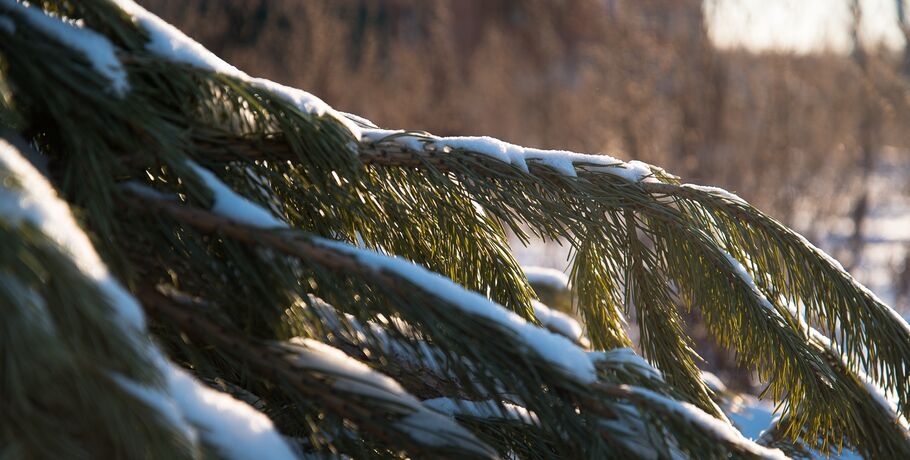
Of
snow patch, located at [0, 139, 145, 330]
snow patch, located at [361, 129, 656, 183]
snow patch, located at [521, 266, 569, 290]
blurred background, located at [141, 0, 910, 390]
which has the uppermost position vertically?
blurred background, located at [141, 0, 910, 390]

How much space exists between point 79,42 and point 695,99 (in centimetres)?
521

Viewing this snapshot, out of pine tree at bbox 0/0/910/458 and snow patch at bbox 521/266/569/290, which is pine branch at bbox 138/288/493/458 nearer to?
pine tree at bbox 0/0/910/458

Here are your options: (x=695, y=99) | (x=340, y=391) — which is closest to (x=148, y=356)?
(x=340, y=391)

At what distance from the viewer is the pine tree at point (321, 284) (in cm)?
57

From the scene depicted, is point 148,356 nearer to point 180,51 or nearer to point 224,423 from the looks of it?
point 224,423

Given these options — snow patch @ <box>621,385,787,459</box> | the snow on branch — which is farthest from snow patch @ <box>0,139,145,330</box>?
snow patch @ <box>621,385,787,459</box>

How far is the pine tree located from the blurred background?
3220 mm

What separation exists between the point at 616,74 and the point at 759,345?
5.42 meters

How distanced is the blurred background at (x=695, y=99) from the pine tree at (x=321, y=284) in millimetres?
3220

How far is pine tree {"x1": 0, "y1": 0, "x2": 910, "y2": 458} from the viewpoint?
1.88 ft

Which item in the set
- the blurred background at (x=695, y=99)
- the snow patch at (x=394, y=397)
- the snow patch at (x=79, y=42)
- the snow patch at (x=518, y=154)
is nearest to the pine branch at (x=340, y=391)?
the snow patch at (x=394, y=397)

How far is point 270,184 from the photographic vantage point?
3.38ft

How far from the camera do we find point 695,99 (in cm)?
561

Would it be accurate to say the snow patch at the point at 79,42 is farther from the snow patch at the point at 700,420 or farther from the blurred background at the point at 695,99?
the blurred background at the point at 695,99
